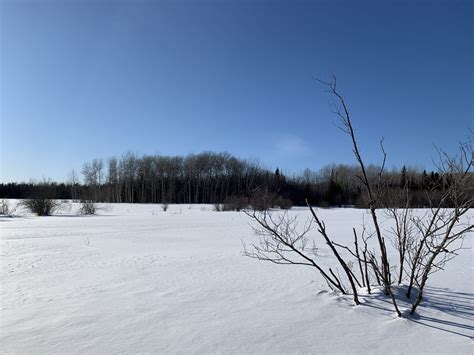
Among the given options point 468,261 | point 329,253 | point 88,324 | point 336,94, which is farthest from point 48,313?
point 468,261

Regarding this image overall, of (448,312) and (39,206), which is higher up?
(39,206)

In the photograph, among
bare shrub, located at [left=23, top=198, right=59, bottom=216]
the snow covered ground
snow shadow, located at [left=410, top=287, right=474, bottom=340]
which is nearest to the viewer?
the snow covered ground

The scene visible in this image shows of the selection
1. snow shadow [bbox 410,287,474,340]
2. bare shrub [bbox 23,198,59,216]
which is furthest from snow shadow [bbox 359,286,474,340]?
bare shrub [bbox 23,198,59,216]

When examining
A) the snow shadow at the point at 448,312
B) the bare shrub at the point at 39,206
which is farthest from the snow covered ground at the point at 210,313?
the bare shrub at the point at 39,206

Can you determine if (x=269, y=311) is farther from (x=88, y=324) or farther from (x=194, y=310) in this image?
(x=88, y=324)

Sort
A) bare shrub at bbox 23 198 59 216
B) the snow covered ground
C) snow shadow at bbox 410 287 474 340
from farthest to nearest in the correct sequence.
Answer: bare shrub at bbox 23 198 59 216 → snow shadow at bbox 410 287 474 340 → the snow covered ground

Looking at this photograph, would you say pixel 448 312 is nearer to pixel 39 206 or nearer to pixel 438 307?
pixel 438 307

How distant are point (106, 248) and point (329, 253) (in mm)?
5296

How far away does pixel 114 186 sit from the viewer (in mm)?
68250

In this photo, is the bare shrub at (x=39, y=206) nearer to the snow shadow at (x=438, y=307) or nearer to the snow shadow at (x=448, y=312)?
the snow shadow at (x=438, y=307)

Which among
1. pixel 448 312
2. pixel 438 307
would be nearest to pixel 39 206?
pixel 438 307

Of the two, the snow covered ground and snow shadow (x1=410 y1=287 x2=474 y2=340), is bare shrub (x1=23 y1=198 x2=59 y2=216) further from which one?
snow shadow (x1=410 y1=287 x2=474 y2=340)

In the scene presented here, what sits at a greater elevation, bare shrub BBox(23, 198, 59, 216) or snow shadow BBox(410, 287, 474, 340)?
bare shrub BBox(23, 198, 59, 216)

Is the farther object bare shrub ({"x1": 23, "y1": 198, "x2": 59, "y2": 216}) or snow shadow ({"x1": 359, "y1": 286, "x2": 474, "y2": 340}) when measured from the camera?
bare shrub ({"x1": 23, "y1": 198, "x2": 59, "y2": 216})
